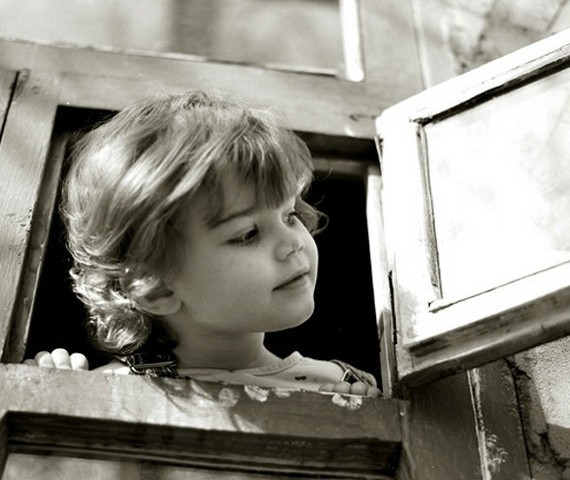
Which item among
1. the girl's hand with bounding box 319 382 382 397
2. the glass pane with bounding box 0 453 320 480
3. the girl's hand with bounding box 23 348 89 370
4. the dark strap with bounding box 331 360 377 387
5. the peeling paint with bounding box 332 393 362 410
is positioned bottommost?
the glass pane with bounding box 0 453 320 480

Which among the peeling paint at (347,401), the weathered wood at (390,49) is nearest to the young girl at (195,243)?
the peeling paint at (347,401)

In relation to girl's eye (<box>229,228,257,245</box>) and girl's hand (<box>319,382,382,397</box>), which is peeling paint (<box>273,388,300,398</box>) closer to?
girl's hand (<box>319,382,382,397</box>)

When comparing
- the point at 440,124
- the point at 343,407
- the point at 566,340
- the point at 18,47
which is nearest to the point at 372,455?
the point at 343,407

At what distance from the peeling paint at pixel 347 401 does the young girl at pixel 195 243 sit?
0.14 metres

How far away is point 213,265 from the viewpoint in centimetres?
180

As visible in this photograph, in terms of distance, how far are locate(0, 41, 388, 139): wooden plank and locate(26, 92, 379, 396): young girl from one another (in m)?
0.27

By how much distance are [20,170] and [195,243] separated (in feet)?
1.60

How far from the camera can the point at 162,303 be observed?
1916 mm

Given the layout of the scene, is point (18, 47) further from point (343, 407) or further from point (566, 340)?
point (566, 340)

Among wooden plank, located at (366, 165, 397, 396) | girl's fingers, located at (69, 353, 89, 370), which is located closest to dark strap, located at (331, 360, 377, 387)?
wooden plank, located at (366, 165, 397, 396)

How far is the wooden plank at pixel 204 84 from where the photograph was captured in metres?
2.30

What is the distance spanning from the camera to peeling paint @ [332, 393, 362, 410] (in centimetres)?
173

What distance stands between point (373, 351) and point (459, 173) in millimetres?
907

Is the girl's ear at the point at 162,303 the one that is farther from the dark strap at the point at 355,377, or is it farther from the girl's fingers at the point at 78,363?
the dark strap at the point at 355,377
